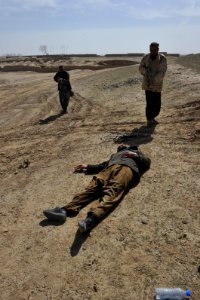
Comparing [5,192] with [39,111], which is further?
[39,111]

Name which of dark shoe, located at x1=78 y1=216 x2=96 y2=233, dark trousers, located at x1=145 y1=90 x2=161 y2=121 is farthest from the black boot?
dark trousers, located at x1=145 y1=90 x2=161 y2=121

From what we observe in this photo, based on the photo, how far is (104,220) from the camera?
5.64 metres

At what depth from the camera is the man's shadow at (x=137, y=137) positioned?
8914 millimetres

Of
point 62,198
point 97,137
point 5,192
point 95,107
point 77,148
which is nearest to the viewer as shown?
point 62,198

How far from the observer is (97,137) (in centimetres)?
997

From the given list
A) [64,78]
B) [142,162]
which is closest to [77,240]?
[142,162]

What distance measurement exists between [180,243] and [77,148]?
4.78 m

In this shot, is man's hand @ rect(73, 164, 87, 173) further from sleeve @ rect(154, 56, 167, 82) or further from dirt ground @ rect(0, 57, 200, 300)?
sleeve @ rect(154, 56, 167, 82)

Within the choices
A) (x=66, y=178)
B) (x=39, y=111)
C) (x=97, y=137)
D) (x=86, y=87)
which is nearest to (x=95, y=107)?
(x=39, y=111)

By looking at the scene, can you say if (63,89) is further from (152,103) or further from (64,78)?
(152,103)

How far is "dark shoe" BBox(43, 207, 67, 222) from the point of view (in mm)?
5734

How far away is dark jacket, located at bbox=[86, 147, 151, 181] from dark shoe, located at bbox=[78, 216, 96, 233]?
1252 mm

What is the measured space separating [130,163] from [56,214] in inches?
55.6

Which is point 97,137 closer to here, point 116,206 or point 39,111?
point 116,206
